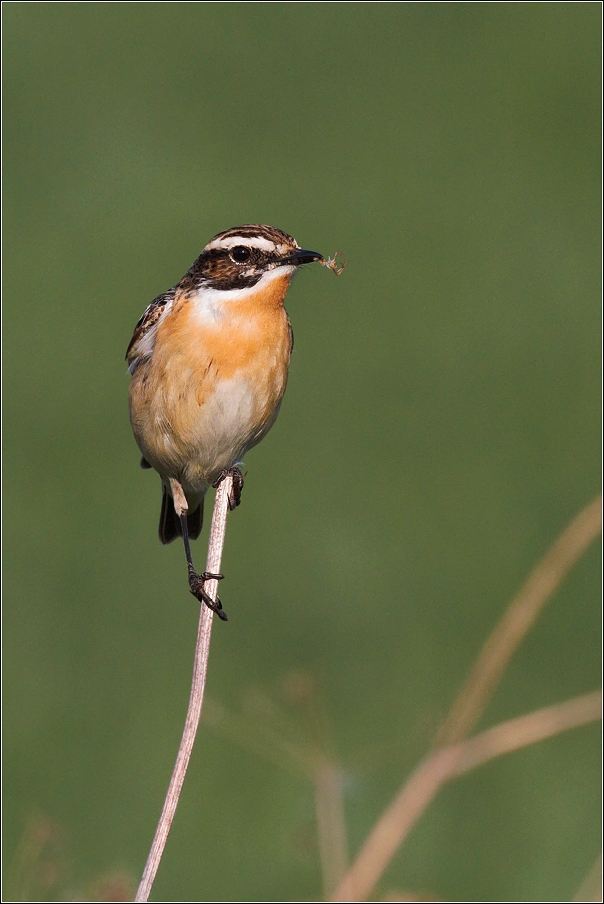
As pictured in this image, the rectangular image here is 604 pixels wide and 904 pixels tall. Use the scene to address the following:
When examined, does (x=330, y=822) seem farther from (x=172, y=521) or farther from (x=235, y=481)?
(x=172, y=521)

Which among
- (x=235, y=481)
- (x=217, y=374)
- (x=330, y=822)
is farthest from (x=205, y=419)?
(x=330, y=822)

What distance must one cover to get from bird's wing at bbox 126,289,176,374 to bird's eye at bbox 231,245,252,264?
17.4 inches

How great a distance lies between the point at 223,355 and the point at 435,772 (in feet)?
6.92

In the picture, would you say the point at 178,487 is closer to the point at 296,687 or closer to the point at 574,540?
the point at 296,687

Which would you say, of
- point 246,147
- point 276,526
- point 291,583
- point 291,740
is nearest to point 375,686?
point 291,583

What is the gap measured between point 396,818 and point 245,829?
5465 millimetres

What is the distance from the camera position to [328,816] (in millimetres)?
3479

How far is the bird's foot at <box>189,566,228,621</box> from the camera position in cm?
336

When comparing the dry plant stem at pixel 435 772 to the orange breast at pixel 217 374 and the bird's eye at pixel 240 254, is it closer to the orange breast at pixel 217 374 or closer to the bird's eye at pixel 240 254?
the orange breast at pixel 217 374

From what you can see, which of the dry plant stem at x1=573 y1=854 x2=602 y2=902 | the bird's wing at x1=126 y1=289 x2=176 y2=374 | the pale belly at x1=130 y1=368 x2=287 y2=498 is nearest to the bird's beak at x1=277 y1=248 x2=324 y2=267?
the pale belly at x1=130 y1=368 x2=287 y2=498

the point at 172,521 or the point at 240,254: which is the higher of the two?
the point at 240,254

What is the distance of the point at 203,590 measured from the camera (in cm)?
376

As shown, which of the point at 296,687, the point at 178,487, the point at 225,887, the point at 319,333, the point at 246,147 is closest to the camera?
the point at 296,687

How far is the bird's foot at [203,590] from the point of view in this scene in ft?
11.0
